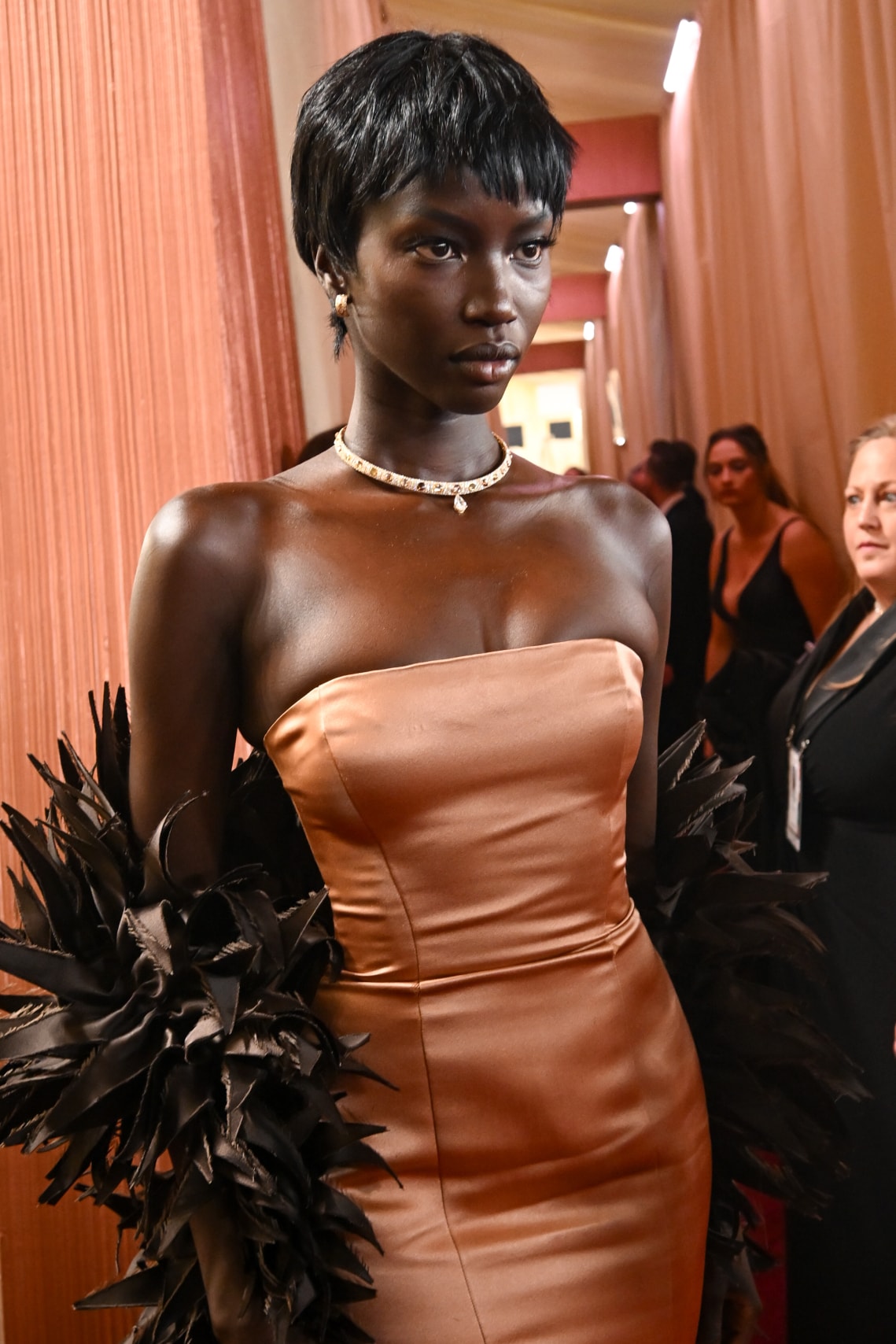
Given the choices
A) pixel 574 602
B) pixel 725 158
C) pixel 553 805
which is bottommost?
pixel 553 805

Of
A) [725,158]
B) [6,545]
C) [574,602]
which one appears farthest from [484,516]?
[725,158]

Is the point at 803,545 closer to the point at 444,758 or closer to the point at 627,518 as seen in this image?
the point at 627,518

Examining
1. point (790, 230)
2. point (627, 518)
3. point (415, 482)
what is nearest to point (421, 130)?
point (415, 482)

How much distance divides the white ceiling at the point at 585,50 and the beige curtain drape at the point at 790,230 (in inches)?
2.8

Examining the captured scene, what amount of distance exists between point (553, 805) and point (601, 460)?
3.97 feet

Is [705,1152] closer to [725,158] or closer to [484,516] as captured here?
[484,516]

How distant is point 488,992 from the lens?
91 centimetres

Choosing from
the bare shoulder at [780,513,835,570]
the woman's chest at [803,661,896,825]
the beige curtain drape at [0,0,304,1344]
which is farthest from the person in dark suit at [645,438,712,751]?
the beige curtain drape at [0,0,304,1344]

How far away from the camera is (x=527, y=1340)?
87 centimetres

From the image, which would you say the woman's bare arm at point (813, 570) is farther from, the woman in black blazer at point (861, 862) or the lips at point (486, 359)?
the lips at point (486, 359)

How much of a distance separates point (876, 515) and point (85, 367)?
1.07 meters

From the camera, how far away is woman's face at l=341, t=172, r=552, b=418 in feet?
2.85

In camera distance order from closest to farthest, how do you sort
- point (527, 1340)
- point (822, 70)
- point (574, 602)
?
point (527, 1340) → point (574, 602) → point (822, 70)

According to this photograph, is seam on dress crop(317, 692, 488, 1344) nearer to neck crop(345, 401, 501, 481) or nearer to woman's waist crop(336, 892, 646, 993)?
woman's waist crop(336, 892, 646, 993)
